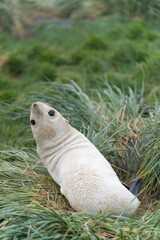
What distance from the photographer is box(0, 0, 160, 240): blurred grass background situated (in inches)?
91.8

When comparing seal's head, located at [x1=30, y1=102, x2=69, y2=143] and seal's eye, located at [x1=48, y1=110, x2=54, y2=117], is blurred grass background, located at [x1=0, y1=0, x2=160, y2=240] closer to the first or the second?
seal's head, located at [x1=30, y1=102, x2=69, y2=143]

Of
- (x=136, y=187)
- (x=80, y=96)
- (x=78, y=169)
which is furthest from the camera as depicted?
(x=80, y=96)

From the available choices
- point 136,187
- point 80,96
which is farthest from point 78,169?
point 80,96

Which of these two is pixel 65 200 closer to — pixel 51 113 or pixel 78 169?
pixel 78 169

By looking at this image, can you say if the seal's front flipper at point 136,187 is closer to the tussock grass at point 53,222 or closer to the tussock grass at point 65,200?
the tussock grass at point 65,200

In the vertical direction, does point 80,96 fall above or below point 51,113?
below

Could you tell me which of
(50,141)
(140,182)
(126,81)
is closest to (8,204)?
(50,141)

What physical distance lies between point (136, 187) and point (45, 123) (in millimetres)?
893

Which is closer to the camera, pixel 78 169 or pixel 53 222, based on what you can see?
pixel 53 222

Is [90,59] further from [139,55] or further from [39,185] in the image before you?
[39,185]

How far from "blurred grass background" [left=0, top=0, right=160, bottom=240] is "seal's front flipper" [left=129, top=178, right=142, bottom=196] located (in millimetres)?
51

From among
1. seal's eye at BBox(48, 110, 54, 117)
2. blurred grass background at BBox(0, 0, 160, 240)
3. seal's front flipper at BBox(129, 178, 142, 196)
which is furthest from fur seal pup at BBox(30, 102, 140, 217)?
seal's front flipper at BBox(129, 178, 142, 196)

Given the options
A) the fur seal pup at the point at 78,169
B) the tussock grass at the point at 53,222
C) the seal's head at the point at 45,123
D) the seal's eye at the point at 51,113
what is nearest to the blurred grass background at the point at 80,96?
the tussock grass at the point at 53,222

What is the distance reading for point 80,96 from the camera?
3963 millimetres
